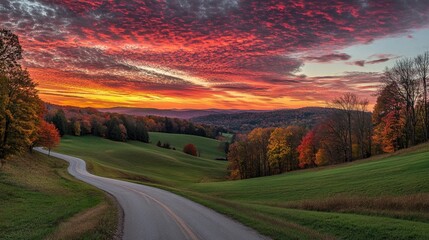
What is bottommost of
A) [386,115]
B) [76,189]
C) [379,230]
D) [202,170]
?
[202,170]

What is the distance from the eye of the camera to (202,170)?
100000 millimetres

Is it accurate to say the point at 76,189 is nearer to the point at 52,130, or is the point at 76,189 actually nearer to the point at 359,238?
the point at 359,238

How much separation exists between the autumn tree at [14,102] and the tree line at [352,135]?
53677 millimetres

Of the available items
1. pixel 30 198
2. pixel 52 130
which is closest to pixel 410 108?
pixel 30 198

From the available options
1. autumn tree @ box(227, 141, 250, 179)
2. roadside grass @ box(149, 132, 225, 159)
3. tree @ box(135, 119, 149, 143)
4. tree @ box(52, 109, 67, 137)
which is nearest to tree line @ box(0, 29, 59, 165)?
autumn tree @ box(227, 141, 250, 179)

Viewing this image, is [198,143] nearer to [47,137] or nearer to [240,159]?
[240,159]

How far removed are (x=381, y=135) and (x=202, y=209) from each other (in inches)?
2136

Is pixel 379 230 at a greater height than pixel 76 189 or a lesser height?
greater

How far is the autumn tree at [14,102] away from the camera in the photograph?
107 ft

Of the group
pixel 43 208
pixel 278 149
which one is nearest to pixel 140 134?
pixel 278 149

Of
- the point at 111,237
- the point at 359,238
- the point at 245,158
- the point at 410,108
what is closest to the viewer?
the point at 111,237

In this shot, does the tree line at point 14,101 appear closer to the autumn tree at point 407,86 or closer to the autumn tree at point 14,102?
the autumn tree at point 14,102

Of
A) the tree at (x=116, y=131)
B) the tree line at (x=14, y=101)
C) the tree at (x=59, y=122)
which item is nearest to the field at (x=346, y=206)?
the tree line at (x=14, y=101)

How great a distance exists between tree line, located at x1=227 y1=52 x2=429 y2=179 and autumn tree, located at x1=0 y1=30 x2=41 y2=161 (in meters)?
53.7
